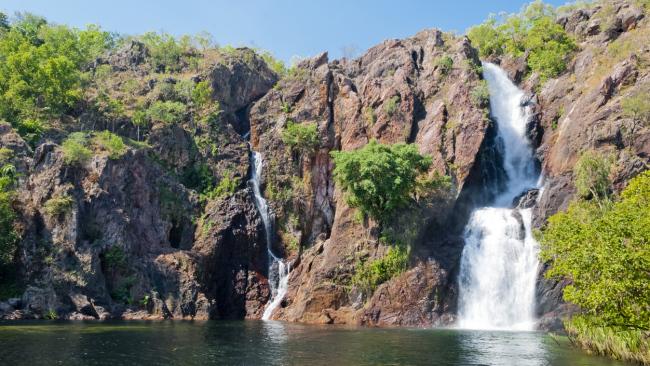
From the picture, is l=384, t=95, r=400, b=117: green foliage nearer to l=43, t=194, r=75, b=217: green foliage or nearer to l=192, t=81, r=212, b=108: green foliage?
l=192, t=81, r=212, b=108: green foliage

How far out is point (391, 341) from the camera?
101 feet

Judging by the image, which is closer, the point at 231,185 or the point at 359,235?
the point at 359,235

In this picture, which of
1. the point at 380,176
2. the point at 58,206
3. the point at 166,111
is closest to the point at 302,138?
the point at 380,176

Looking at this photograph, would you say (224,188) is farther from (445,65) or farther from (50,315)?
(445,65)

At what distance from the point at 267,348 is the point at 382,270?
23.3 m

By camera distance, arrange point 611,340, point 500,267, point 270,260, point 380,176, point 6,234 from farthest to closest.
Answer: point 270,260
point 380,176
point 6,234
point 500,267
point 611,340

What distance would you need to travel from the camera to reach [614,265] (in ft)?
61.9

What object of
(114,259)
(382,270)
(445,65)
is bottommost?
(382,270)

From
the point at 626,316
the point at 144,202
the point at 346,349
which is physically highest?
the point at 144,202

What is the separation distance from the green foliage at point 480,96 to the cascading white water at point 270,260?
2678cm

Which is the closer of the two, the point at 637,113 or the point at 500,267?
the point at 500,267

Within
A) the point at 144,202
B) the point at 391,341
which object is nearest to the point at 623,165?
the point at 391,341

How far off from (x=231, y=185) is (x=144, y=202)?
10.0 metres

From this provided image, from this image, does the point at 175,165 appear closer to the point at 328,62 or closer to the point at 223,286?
the point at 223,286
